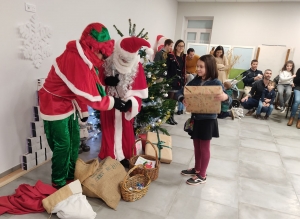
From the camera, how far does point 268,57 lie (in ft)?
19.6

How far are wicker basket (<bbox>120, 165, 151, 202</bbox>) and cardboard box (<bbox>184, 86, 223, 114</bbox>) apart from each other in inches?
29.6

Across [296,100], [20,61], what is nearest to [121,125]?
[20,61]

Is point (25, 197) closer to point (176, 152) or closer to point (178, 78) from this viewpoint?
point (176, 152)

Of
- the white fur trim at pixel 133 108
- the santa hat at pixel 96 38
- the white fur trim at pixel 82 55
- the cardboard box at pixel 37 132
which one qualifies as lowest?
the cardboard box at pixel 37 132

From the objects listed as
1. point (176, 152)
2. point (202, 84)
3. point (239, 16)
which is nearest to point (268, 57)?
point (239, 16)

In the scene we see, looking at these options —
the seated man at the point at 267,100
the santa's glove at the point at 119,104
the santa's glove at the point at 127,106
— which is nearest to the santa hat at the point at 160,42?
the seated man at the point at 267,100

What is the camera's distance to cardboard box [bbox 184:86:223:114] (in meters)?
1.90

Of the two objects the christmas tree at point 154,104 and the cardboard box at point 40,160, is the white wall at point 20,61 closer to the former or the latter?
the cardboard box at point 40,160

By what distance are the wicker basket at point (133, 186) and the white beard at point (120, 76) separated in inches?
29.3

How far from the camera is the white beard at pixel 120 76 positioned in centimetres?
223

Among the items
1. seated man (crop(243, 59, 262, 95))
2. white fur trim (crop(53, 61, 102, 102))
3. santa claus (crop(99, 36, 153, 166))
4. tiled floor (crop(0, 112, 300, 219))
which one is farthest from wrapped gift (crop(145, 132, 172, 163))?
seated man (crop(243, 59, 262, 95))

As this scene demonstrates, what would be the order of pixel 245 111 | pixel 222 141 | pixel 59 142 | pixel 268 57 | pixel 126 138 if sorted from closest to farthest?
pixel 59 142 → pixel 126 138 → pixel 222 141 → pixel 245 111 → pixel 268 57

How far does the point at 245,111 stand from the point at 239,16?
2614 mm

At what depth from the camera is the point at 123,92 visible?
2270 millimetres
